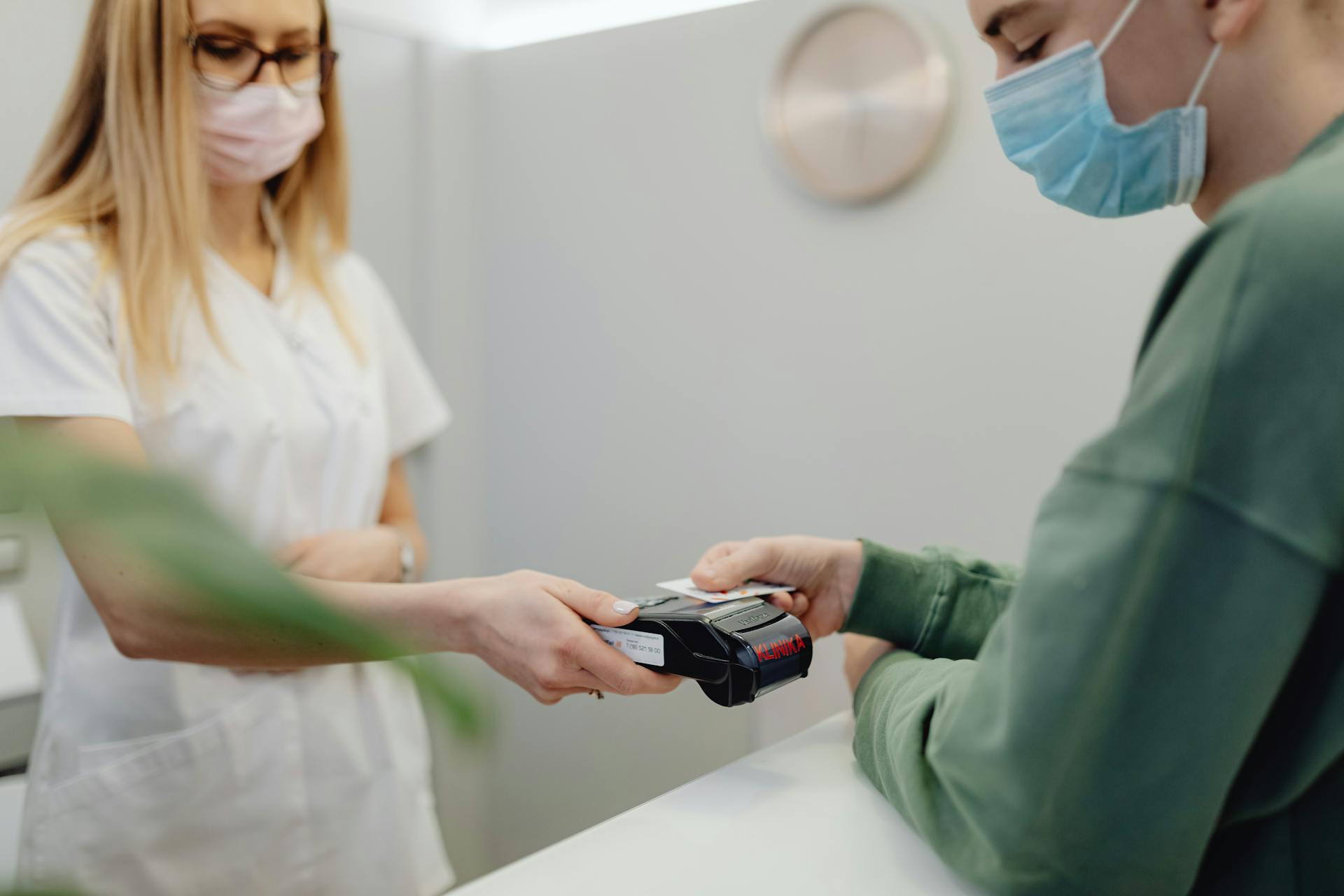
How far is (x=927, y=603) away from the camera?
100cm

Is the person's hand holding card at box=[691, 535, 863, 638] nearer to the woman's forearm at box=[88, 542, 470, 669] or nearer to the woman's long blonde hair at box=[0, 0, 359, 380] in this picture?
the woman's forearm at box=[88, 542, 470, 669]

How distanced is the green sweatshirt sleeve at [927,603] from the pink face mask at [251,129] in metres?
0.92

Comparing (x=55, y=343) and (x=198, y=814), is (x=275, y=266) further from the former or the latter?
(x=198, y=814)

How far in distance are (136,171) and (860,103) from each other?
→ 47.2 inches

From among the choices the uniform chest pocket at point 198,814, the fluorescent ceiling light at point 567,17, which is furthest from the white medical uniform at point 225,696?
the fluorescent ceiling light at point 567,17

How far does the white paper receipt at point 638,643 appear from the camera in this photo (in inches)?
34.8

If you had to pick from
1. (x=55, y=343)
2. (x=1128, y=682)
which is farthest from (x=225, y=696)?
(x=1128, y=682)

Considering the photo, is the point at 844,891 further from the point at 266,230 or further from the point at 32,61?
the point at 32,61

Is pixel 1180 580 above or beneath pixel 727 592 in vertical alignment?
above

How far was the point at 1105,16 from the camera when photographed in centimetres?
72

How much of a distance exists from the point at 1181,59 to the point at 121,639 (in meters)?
1.12

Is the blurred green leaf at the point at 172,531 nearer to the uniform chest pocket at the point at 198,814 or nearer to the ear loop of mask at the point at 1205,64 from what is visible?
the ear loop of mask at the point at 1205,64

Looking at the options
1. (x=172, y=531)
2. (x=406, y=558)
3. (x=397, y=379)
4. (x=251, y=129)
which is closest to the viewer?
(x=172, y=531)

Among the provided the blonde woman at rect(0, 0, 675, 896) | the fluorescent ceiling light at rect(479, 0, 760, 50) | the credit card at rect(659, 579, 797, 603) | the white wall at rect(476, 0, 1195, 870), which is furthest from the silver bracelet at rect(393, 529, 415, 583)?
the fluorescent ceiling light at rect(479, 0, 760, 50)
